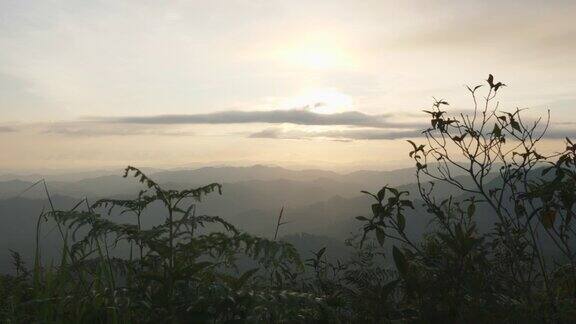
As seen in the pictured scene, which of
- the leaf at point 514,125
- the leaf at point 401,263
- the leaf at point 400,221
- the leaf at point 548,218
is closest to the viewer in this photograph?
the leaf at point 401,263

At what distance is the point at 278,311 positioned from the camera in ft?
9.66

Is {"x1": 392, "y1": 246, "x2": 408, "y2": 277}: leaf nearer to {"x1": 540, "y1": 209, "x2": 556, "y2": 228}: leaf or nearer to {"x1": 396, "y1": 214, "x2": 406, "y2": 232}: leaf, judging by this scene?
{"x1": 396, "y1": 214, "x2": 406, "y2": 232}: leaf

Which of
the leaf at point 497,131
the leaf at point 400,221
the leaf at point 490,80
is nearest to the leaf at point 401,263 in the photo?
the leaf at point 400,221

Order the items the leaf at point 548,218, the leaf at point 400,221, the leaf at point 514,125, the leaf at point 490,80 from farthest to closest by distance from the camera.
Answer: the leaf at point 490,80
the leaf at point 514,125
the leaf at point 400,221
the leaf at point 548,218

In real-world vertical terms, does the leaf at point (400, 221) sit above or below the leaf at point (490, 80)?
below

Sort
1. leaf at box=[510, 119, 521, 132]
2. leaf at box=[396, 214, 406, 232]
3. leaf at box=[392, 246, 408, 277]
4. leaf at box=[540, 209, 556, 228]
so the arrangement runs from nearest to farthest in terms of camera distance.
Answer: leaf at box=[392, 246, 408, 277]
leaf at box=[540, 209, 556, 228]
leaf at box=[396, 214, 406, 232]
leaf at box=[510, 119, 521, 132]

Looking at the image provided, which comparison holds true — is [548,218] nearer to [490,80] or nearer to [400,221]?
[400,221]

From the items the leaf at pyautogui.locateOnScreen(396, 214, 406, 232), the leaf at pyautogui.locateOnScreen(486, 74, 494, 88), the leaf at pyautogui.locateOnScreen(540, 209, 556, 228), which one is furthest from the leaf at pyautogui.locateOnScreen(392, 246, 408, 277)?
the leaf at pyautogui.locateOnScreen(486, 74, 494, 88)

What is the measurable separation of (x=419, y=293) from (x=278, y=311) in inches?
43.9

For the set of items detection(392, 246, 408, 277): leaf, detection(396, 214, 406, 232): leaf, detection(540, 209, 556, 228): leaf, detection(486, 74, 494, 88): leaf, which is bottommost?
detection(392, 246, 408, 277): leaf

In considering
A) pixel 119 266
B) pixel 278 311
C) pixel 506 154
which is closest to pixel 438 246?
pixel 506 154

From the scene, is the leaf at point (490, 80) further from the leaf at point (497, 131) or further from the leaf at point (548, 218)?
the leaf at point (548, 218)

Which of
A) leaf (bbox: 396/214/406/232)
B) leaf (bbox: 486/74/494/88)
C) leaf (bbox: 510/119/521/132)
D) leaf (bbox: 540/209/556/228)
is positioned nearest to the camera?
leaf (bbox: 540/209/556/228)

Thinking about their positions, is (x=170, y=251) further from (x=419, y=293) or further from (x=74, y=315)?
(x=419, y=293)
